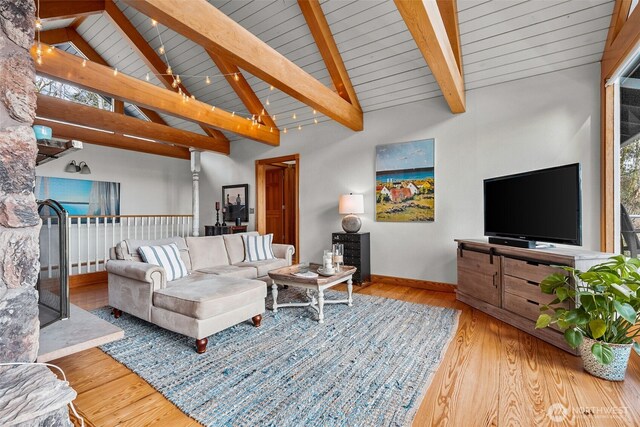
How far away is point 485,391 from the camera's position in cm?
179

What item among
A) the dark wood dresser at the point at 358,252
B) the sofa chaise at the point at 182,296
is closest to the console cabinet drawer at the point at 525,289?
the dark wood dresser at the point at 358,252

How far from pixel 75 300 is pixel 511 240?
16.6ft

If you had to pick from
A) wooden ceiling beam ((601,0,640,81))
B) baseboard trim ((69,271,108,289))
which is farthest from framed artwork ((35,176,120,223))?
wooden ceiling beam ((601,0,640,81))

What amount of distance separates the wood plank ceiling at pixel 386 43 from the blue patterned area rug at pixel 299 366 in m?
2.97

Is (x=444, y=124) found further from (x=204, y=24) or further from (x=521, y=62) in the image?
(x=204, y=24)

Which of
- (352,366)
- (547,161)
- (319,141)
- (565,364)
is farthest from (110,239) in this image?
(547,161)

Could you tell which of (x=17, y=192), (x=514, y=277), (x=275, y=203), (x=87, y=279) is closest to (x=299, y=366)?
(x=17, y=192)

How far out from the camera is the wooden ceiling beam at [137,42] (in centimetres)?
437

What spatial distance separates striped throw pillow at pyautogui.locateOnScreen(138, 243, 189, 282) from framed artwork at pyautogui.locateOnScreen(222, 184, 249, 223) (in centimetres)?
305

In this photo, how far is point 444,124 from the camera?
408 cm

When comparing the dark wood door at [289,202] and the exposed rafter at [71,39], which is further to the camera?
the dark wood door at [289,202]

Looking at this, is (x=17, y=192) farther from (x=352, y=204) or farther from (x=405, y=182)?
(x=405, y=182)

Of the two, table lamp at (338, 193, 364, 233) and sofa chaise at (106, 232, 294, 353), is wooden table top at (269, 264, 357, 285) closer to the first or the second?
sofa chaise at (106, 232, 294, 353)

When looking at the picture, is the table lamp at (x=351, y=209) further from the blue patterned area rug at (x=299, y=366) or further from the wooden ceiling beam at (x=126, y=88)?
the wooden ceiling beam at (x=126, y=88)
